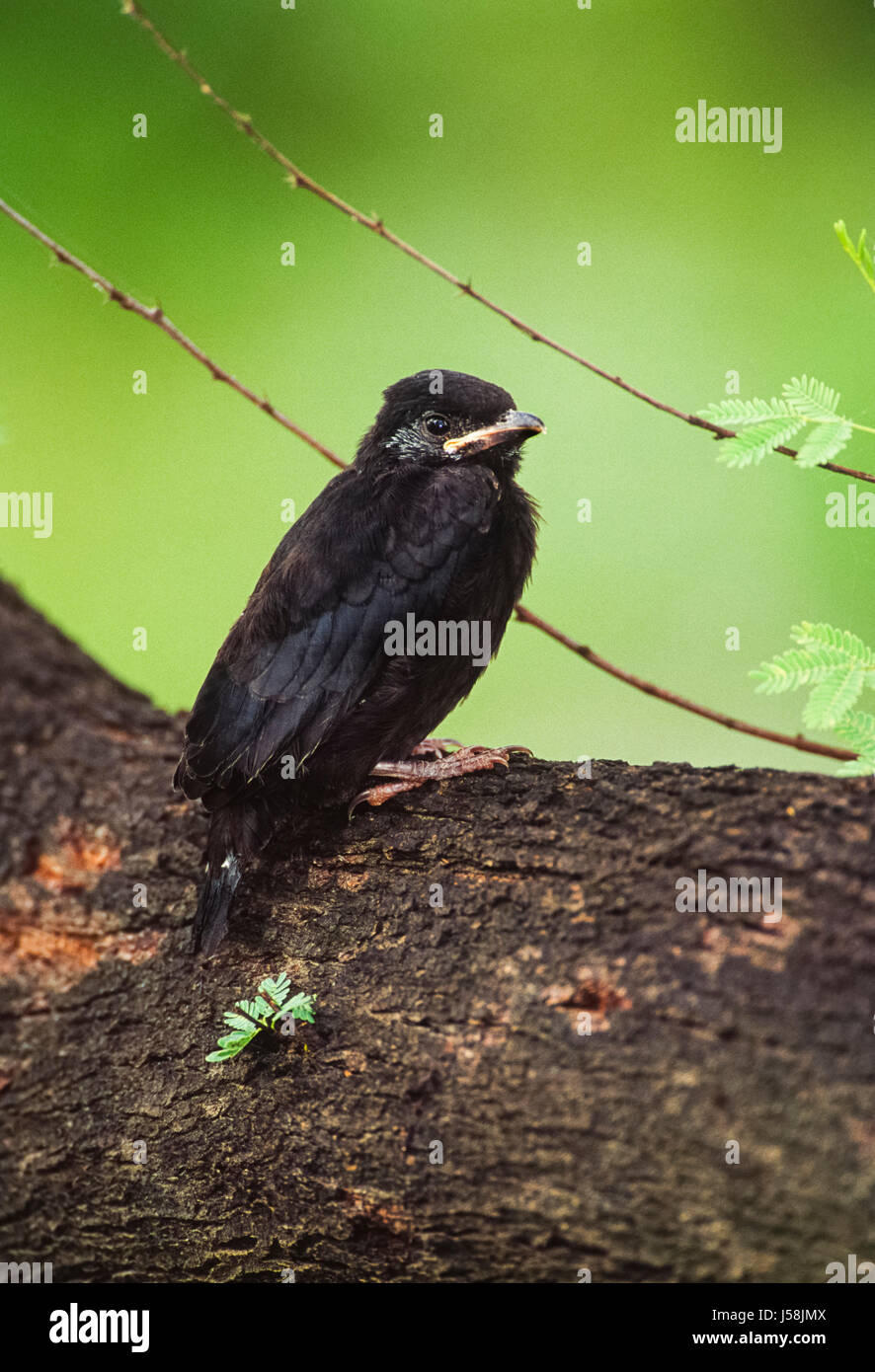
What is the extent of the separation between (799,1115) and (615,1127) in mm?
313

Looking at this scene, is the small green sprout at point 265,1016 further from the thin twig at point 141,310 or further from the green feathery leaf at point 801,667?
the thin twig at point 141,310

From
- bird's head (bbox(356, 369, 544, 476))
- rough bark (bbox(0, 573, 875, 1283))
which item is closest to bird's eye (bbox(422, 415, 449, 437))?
bird's head (bbox(356, 369, 544, 476))

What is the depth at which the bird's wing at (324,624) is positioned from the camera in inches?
109

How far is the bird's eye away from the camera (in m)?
3.16

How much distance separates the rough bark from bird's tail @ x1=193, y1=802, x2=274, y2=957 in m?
0.06

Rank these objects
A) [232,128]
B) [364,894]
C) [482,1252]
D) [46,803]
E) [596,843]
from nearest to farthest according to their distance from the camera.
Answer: [482,1252] < [596,843] < [364,894] < [46,803] < [232,128]

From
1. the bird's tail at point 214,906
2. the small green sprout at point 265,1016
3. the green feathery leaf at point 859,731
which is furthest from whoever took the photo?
the bird's tail at point 214,906

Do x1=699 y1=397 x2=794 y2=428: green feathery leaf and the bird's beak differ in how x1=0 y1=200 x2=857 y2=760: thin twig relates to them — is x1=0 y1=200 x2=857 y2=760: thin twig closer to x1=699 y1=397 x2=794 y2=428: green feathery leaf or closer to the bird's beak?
the bird's beak

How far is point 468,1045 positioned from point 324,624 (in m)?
1.17

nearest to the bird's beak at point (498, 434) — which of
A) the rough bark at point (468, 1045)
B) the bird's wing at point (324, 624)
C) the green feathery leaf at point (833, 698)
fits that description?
the bird's wing at point (324, 624)

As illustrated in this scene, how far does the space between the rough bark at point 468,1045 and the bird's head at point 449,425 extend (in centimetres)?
97
